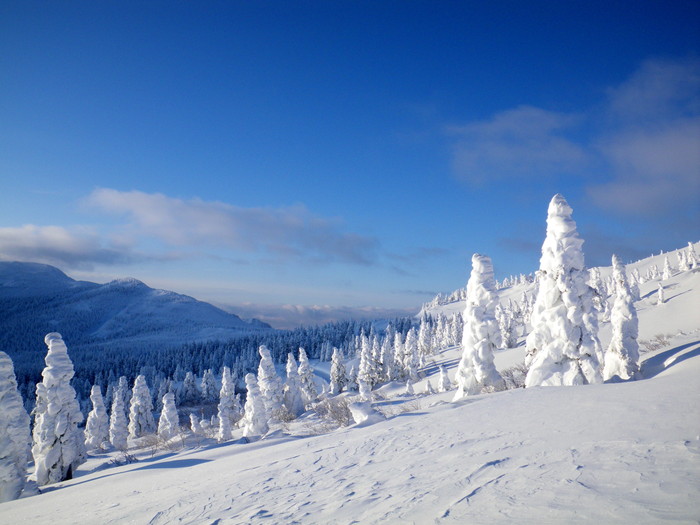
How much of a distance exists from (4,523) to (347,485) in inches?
302

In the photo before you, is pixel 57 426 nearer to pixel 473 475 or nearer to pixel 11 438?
pixel 11 438

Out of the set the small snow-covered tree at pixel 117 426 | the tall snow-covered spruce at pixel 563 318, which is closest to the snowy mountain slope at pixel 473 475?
the tall snow-covered spruce at pixel 563 318

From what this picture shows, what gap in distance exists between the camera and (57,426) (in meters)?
21.6

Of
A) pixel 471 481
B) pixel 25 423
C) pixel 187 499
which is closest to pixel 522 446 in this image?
pixel 471 481

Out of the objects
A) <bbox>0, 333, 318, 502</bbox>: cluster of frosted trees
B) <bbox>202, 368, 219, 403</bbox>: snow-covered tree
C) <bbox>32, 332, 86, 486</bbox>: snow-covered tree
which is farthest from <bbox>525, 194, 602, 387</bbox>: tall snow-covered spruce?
<bbox>202, 368, 219, 403</bbox>: snow-covered tree

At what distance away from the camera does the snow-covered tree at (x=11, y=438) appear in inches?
639

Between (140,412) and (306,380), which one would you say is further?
(140,412)

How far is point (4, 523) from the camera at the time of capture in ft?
23.5

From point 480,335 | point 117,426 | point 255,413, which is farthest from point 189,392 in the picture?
point 480,335

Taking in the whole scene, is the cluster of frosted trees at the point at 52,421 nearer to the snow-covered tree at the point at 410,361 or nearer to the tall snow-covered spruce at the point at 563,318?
the tall snow-covered spruce at the point at 563,318

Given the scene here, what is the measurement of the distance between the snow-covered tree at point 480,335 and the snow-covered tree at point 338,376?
159 ft

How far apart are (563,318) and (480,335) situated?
4.96 metres

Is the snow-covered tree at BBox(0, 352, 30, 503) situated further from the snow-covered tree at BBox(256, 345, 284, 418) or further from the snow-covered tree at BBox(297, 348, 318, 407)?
the snow-covered tree at BBox(297, 348, 318, 407)

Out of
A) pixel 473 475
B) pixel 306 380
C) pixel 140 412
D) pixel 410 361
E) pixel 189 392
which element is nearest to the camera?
pixel 473 475
